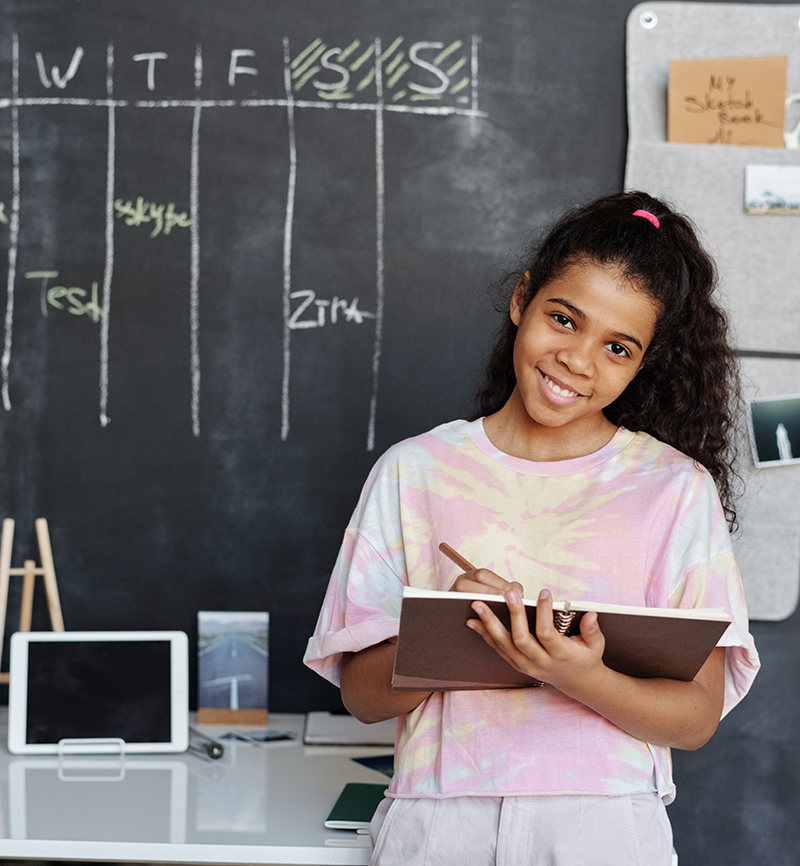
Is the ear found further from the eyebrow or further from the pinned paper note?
the pinned paper note

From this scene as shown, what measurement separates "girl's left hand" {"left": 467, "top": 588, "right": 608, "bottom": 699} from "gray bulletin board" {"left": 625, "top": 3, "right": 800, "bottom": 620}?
98cm

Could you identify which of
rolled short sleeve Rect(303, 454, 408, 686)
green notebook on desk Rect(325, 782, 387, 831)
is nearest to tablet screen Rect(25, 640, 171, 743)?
green notebook on desk Rect(325, 782, 387, 831)

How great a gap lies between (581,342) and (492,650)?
0.33m

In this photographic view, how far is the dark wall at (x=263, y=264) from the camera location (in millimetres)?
1753

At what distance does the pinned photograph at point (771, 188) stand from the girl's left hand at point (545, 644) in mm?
1149

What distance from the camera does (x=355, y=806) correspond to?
4.18 ft

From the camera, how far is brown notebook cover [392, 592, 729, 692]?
82cm

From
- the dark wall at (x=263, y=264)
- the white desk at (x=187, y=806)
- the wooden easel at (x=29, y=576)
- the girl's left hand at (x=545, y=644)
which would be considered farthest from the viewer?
the dark wall at (x=263, y=264)

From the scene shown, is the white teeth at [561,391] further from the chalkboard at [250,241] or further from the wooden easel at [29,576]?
the wooden easel at [29,576]

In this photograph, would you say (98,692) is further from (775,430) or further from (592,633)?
(775,430)

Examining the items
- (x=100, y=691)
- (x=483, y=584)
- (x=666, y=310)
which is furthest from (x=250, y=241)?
(x=483, y=584)

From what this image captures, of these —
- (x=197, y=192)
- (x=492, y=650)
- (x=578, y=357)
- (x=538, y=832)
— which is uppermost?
(x=197, y=192)

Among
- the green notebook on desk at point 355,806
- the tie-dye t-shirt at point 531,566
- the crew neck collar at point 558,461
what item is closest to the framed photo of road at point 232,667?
the green notebook on desk at point 355,806

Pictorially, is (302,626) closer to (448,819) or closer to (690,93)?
(448,819)
